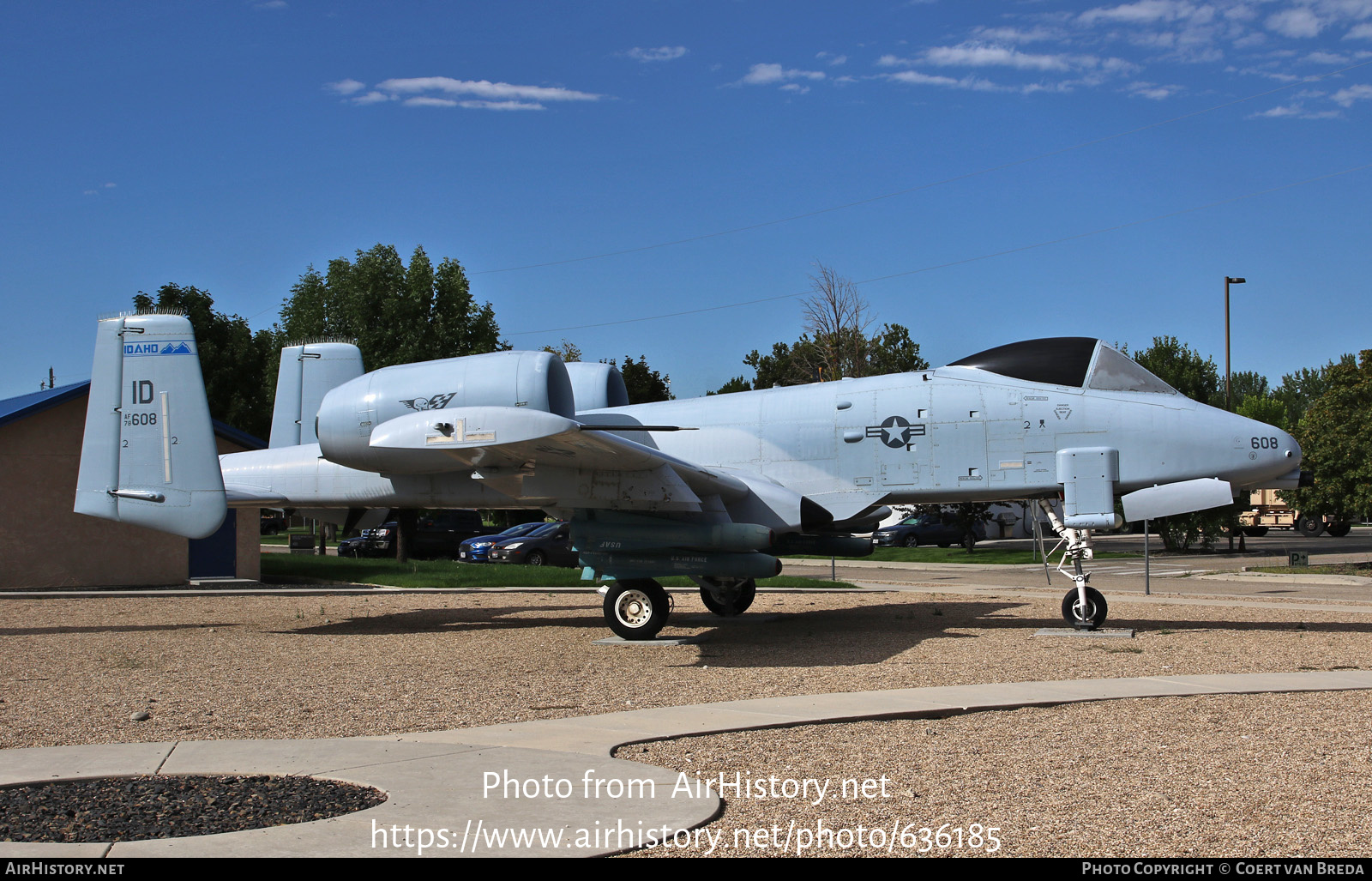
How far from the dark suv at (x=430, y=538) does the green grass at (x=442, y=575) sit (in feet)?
22.5

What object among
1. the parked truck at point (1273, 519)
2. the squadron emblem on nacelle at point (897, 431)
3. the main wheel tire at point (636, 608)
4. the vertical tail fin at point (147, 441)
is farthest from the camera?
the parked truck at point (1273, 519)

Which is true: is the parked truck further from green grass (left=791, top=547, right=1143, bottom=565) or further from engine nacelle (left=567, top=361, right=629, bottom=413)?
engine nacelle (left=567, top=361, right=629, bottom=413)

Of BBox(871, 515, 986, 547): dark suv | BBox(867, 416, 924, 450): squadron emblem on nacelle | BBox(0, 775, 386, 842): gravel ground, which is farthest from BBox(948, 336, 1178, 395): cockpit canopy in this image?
BBox(871, 515, 986, 547): dark suv

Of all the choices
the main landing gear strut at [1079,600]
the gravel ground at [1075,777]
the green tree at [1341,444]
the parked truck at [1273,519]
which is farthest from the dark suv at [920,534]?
the gravel ground at [1075,777]

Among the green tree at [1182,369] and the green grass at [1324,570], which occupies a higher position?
the green tree at [1182,369]

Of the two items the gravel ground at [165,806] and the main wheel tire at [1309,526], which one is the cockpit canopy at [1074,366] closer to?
the gravel ground at [165,806]

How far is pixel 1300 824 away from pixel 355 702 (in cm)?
655

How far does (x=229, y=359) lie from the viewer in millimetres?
48469

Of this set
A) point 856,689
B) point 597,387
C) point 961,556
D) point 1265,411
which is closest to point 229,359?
point 961,556

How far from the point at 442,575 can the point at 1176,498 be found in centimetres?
1553

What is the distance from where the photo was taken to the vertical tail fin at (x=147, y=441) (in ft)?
40.4

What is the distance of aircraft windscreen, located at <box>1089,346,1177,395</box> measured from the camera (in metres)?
12.2

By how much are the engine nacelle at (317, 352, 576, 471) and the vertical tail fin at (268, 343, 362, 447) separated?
298cm

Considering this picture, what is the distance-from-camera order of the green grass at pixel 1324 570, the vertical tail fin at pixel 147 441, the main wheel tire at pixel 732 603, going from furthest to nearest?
the green grass at pixel 1324 570, the main wheel tire at pixel 732 603, the vertical tail fin at pixel 147 441
